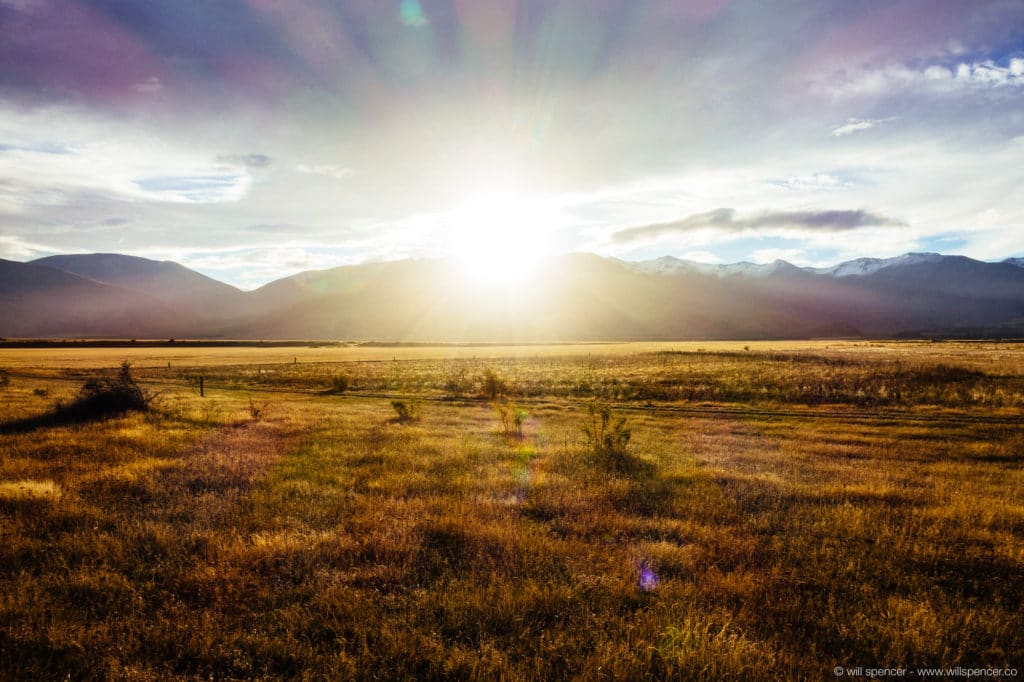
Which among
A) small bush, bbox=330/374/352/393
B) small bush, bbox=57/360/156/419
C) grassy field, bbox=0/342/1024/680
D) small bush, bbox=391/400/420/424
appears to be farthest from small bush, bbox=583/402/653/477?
small bush, bbox=330/374/352/393

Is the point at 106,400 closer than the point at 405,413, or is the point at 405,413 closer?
the point at 106,400

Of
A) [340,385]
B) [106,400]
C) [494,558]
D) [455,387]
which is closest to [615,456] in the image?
[494,558]

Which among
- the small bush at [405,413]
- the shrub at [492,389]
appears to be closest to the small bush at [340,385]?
the shrub at [492,389]

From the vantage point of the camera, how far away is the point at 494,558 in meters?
6.04

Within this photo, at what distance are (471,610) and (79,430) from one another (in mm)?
14527

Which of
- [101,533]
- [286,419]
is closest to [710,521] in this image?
[101,533]

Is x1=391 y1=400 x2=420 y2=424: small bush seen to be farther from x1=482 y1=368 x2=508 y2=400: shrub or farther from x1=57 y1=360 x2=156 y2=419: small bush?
x1=482 y1=368 x2=508 y2=400: shrub

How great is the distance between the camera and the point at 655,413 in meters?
22.6

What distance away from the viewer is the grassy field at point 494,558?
169 inches

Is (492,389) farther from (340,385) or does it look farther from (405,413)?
(340,385)

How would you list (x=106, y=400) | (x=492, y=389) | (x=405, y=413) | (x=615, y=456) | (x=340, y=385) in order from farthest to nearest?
1. (x=340, y=385)
2. (x=492, y=389)
3. (x=405, y=413)
4. (x=106, y=400)
5. (x=615, y=456)

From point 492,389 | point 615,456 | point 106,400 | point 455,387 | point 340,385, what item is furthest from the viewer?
point 340,385

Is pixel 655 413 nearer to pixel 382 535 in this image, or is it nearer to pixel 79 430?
pixel 382 535

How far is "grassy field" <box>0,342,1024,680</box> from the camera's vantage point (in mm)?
4297
